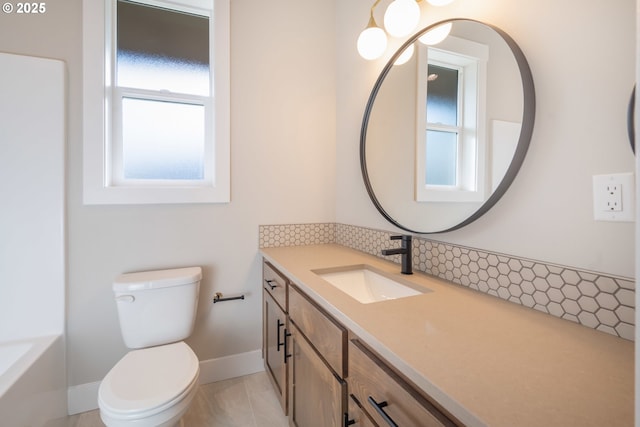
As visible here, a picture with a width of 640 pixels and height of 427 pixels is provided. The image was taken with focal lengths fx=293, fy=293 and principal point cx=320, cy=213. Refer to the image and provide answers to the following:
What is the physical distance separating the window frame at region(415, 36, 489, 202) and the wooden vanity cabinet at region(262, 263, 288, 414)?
89 cm

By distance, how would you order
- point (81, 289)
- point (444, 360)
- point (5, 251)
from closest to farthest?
point (444, 360)
point (5, 251)
point (81, 289)

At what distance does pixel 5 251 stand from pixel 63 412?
90cm

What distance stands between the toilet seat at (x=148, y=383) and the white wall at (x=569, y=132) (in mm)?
1332

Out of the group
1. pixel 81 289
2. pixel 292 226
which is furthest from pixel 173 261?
pixel 292 226

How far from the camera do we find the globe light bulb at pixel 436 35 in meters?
1.21

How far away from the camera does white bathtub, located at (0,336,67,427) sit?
113cm

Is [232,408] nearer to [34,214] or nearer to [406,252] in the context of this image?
[406,252]

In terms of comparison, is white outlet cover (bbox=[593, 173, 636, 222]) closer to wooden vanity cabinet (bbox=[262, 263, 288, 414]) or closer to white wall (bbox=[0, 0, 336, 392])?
wooden vanity cabinet (bbox=[262, 263, 288, 414])

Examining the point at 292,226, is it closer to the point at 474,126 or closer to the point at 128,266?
the point at 128,266

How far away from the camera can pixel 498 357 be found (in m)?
A: 0.65

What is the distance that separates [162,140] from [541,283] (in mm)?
2045

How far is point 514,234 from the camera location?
0.99 metres

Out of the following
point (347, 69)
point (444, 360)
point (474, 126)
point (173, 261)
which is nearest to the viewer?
point (444, 360)

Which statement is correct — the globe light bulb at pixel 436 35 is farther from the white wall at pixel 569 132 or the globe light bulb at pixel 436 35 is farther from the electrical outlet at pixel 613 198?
the electrical outlet at pixel 613 198
